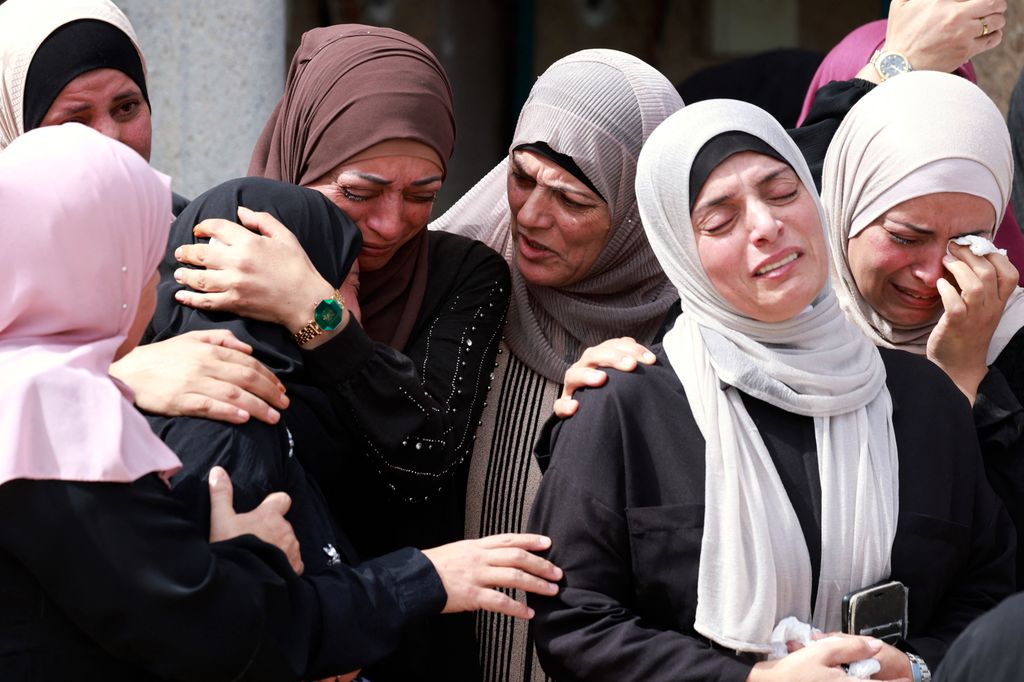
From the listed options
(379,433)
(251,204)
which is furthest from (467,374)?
(251,204)

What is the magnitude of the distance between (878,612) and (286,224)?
1.23 metres

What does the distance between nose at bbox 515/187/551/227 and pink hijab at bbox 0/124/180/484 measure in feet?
3.62

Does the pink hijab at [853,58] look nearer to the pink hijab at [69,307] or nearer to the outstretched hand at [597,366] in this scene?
the outstretched hand at [597,366]

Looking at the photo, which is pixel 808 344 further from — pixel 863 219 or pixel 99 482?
pixel 99 482

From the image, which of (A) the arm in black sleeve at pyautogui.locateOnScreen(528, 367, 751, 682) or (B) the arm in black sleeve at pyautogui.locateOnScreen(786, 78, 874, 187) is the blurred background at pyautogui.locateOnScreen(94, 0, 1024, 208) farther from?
(A) the arm in black sleeve at pyautogui.locateOnScreen(528, 367, 751, 682)

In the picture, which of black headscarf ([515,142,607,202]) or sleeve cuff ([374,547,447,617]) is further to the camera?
black headscarf ([515,142,607,202])

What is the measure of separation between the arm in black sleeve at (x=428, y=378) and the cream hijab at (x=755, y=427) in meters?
0.49

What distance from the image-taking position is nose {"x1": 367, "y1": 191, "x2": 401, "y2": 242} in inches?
113

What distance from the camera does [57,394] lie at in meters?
1.86

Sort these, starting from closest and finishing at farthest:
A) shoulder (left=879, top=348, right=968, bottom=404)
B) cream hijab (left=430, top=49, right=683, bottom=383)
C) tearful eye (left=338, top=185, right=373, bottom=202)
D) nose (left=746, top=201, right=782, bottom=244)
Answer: nose (left=746, top=201, right=782, bottom=244) < shoulder (left=879, top=348, right=968, bottom=404) < tearful eye (left=338, top=185, right=373, bottom=202) < cream hijab (left=430, top=49, right=683, bottom=383)

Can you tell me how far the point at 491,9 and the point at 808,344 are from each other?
5.09m

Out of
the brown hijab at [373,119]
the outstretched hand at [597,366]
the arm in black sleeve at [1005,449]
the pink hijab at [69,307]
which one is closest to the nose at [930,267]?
the arm in black sleeve at [1005,449]

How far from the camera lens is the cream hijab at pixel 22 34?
309 centimetres

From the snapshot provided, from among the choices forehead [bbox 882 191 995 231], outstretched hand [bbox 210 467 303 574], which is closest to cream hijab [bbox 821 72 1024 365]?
forehead [bbox 882 191 995 231]
